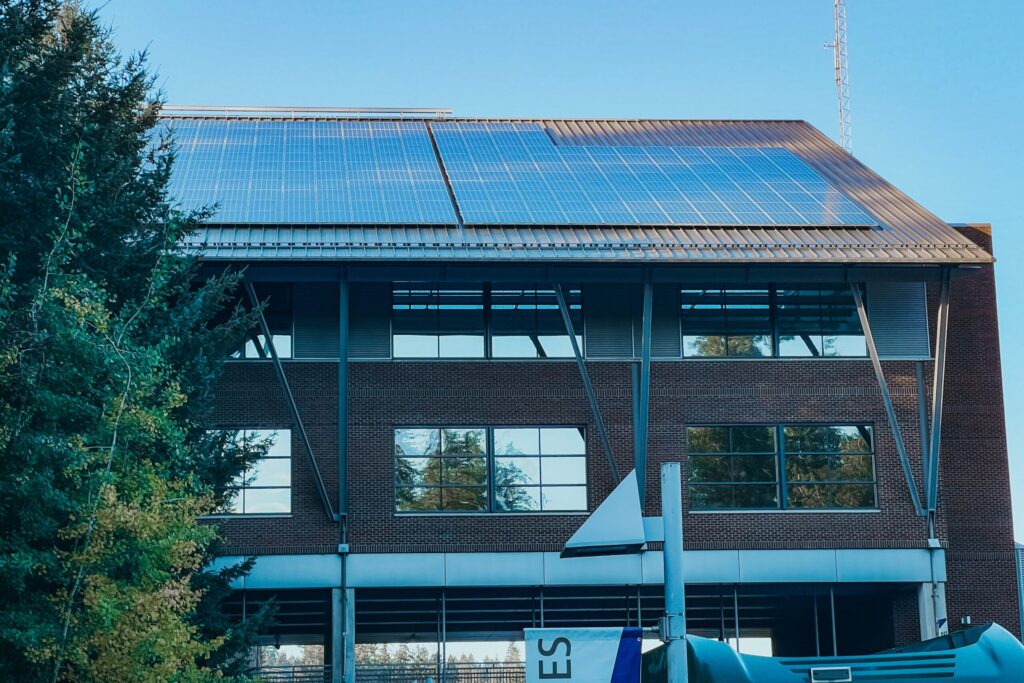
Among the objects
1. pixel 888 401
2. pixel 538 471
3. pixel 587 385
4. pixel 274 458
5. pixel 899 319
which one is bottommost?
pixel 538 471

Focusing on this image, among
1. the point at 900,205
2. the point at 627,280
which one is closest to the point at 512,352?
the point at 627,280

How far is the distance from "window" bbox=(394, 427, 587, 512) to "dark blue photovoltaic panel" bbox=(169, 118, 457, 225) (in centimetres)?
532

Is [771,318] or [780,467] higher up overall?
[771,318]

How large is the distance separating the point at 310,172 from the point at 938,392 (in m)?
16.0

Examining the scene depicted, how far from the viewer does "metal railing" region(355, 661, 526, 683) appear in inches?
1260

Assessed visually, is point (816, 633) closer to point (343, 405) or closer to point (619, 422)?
point (619, 422)

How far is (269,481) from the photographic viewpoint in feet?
105

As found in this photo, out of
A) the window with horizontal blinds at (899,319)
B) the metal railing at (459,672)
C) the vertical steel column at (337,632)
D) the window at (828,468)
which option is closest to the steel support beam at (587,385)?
the window at (828,468)

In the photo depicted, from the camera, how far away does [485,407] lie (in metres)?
32.6

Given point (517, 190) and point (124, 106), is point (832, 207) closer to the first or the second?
point (517, 190)

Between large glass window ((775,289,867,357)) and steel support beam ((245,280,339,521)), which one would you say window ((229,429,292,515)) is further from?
large glass window ((775,289,867,357))

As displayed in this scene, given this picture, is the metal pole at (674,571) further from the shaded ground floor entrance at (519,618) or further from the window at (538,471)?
the window at (538,471)

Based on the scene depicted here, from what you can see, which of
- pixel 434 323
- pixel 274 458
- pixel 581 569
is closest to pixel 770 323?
pixel 581 569

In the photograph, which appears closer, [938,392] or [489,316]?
[938,392]
